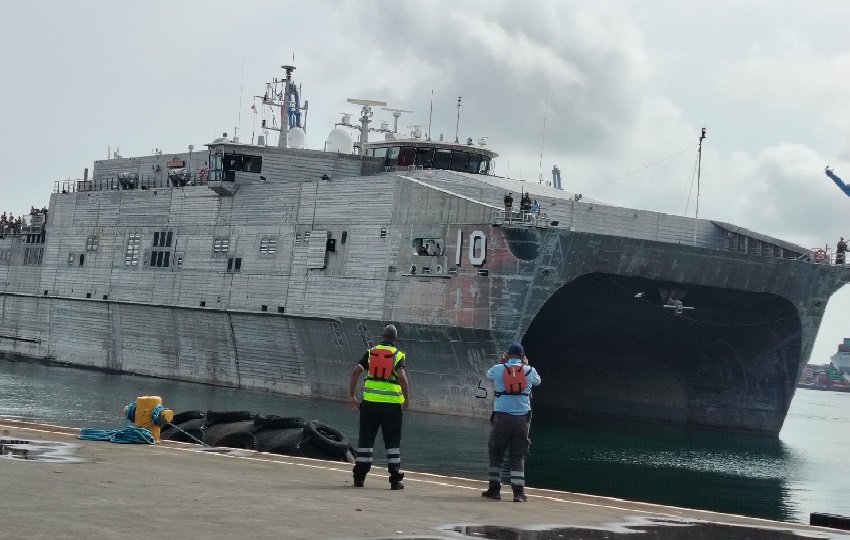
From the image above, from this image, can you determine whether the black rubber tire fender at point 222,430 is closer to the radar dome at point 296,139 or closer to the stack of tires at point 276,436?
the stack of tires at point 276,436

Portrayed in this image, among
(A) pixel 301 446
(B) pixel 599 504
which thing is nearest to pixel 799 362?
(A) pixel 301 446

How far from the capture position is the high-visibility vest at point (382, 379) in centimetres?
1441

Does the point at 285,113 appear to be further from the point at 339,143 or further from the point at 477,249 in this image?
the point at 477,249

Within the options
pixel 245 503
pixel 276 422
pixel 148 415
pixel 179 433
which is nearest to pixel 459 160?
pixel 276 422

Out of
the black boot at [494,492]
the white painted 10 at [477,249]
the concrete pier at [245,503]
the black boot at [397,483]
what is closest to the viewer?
the concrete pier at [245,503]

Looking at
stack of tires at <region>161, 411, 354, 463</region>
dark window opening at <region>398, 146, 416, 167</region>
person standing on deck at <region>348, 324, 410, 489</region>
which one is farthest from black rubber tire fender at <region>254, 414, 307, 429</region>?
Answer: dark window opening at <region>398, 146, 416, 167</region>

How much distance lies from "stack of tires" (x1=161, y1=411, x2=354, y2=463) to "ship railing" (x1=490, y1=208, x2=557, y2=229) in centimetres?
1636

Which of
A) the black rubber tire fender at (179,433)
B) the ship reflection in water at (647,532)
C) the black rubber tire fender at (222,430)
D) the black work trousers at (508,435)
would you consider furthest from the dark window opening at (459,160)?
the ship reflection in water at (647,532)

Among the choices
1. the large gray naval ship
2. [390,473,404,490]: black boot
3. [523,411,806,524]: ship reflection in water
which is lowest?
[523,411,806,524]: ship reflection in water

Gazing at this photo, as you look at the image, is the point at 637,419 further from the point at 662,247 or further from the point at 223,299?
the point at 223,299

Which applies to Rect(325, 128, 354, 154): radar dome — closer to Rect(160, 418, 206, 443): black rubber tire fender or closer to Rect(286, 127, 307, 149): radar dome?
Rect(286, 127, 307, 149): radar dome

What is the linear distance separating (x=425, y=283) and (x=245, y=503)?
28.3 metres

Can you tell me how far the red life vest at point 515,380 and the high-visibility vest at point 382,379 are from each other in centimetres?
140

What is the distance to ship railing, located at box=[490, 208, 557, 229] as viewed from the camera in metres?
36.5
